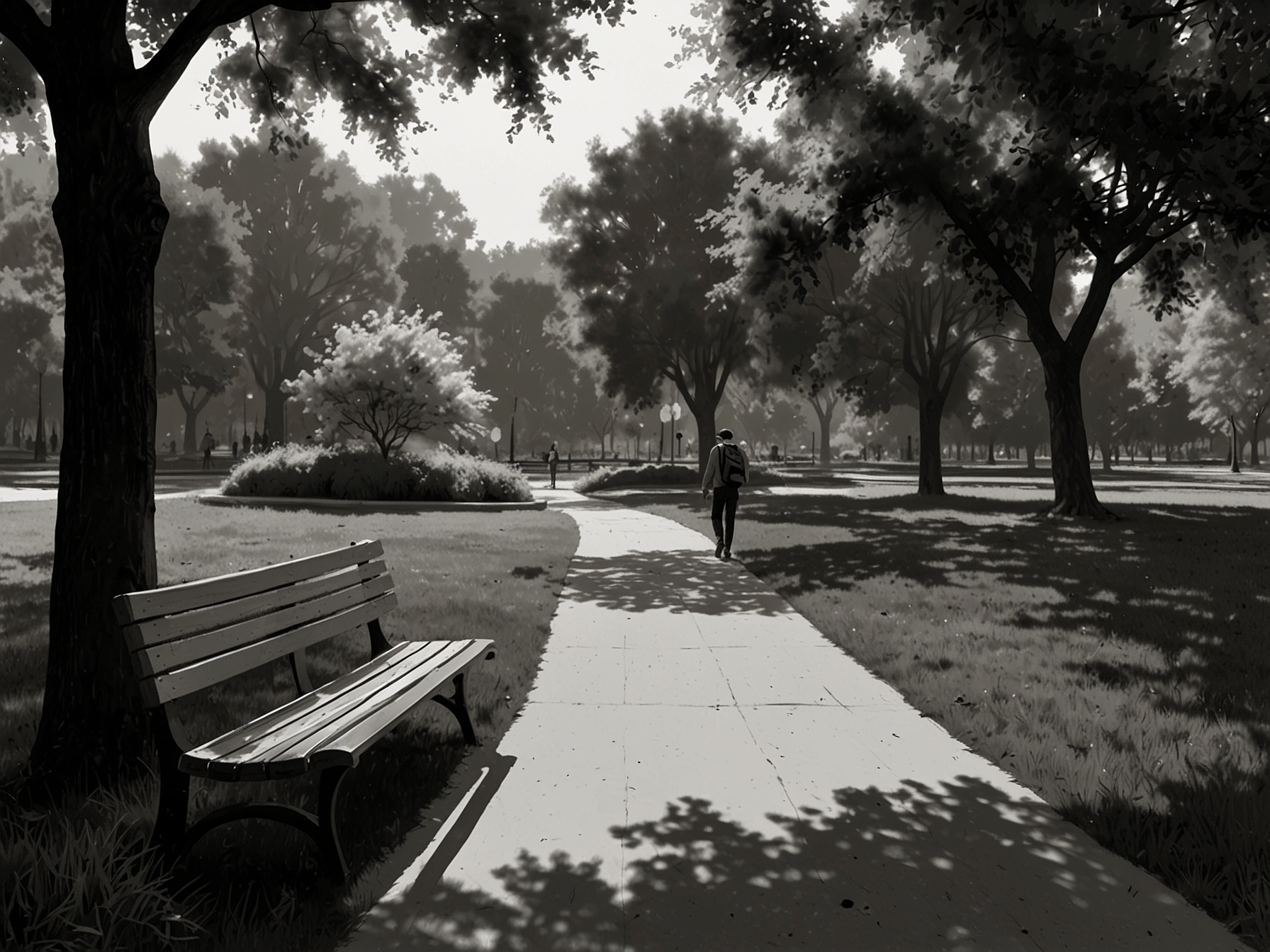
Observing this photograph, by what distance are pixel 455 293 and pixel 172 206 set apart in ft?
75.0

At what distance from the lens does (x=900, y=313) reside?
27.6 meters

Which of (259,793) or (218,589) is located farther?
(259,793)

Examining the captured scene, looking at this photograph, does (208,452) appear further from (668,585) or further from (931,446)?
(668,585)

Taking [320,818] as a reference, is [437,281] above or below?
above

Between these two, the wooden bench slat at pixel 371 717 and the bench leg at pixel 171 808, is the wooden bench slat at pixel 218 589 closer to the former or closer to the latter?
the bench leg at pixel 171 808

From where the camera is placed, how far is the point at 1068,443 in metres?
18.1

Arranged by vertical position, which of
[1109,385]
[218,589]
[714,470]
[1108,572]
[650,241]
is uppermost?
[650,241]

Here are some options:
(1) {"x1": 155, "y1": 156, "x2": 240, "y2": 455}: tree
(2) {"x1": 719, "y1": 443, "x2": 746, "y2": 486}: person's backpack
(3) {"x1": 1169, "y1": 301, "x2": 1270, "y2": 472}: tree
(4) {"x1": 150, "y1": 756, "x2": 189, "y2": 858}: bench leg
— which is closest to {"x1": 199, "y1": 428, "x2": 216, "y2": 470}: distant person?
(1) {"x1": 155, "y1": 156, "x2": 240, "y2": 455}: tree

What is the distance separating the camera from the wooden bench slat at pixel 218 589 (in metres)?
3.06

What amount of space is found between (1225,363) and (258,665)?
54738mm

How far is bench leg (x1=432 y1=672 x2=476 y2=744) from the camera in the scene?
4.59 metres

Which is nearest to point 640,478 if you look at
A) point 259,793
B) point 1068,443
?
point 1068,443

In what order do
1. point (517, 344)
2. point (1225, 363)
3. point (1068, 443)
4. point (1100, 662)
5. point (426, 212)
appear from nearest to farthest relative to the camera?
point (1100, 662) → point (1068, 443) → point (1225, 363) → point (517, 344) → point (426, 212)

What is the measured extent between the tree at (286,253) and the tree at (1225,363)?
48085 mm
